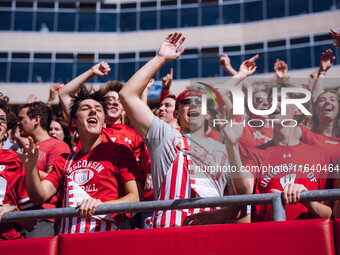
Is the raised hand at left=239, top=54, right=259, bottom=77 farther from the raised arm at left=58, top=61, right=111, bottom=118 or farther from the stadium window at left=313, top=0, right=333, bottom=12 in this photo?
the stadium window at left=313, top=0, right=333, bottom=12

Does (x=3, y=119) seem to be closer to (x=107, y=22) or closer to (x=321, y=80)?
(x=321, y=80)

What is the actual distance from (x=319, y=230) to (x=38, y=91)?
23.6 m

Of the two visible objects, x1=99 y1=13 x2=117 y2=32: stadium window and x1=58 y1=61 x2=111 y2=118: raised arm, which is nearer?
x1=58 y1=61 x2=111 y2=118: raised arm

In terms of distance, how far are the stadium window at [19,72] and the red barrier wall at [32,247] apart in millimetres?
23146

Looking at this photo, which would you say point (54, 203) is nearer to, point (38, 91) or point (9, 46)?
point (38, 91)

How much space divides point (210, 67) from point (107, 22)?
23.3 feet

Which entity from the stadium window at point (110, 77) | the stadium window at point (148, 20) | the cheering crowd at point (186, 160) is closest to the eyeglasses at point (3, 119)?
the cheering crowd at point (186, 160)

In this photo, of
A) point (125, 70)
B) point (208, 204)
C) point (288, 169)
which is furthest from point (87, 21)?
point (208, 204)

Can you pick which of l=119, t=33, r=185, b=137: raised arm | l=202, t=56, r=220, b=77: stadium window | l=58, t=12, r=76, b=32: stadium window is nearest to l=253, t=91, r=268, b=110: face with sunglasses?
l=119, t=33, r=185, b=137: raised arm

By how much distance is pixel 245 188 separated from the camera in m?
3.45

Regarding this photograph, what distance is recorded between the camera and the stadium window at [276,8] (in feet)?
79.9

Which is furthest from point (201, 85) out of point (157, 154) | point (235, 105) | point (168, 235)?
point (168, 235)

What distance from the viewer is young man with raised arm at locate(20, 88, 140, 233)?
3666mm

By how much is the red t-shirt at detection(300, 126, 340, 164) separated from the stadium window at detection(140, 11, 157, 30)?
2273cm
